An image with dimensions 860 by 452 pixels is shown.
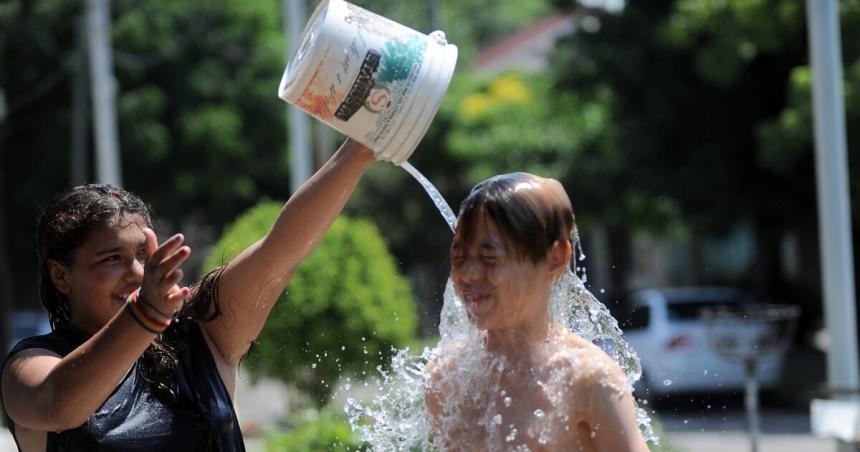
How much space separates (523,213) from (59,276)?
3.24 feet

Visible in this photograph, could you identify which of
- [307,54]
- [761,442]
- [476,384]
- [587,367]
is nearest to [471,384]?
[476,384]

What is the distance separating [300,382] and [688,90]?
721 centimetres

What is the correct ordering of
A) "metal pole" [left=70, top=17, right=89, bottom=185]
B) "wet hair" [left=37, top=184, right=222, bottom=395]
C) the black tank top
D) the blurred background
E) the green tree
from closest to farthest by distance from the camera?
the black tank top < "wet hair" [left=37, top=184, right=222, bottom=395] < the green tree < the blurred background < "metal pole" [left=70, top=17, right=89, bottom=185]

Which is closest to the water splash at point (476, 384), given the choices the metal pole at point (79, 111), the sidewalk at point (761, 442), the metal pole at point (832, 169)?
the metal pole at point (832, 169)

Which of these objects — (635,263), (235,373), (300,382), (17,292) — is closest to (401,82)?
(235,373)

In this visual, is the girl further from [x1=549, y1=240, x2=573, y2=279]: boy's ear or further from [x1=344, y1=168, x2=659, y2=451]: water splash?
[x1=549, y1=240, x2=573, y2=279]: boy's ear

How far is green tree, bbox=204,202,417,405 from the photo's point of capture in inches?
341

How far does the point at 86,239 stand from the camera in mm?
2324

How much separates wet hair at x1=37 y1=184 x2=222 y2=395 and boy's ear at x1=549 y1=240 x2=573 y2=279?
0.73 meters

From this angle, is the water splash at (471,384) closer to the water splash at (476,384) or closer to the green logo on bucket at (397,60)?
the water splash at (476,384)

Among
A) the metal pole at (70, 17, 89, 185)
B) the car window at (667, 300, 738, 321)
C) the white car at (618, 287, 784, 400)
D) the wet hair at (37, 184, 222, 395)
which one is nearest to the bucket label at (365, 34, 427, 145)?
the wet hair at (37, 184, 222, 395)

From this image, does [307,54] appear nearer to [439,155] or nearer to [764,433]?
[764,433]

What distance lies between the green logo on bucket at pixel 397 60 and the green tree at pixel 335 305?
19.9 feet

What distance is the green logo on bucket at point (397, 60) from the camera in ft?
7.47
